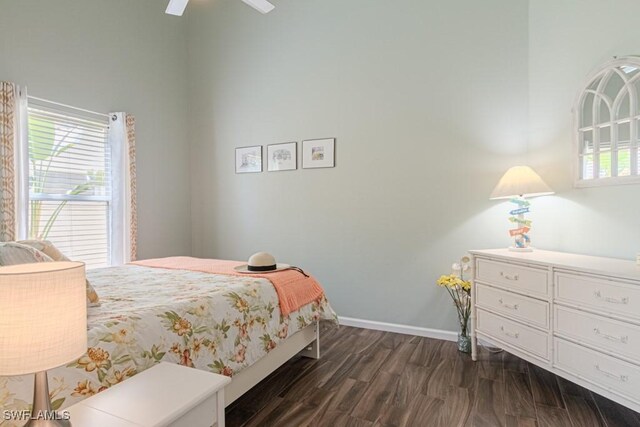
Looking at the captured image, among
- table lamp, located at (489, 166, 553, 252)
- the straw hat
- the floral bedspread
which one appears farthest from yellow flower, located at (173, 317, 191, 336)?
table lamp, located at (489, 166, 553, 252)

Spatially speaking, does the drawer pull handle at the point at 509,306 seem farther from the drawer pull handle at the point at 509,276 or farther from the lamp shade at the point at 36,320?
the lamp shade at the point at 36,320

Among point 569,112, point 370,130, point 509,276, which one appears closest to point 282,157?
point 370,130

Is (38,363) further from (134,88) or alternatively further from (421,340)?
(134,88)

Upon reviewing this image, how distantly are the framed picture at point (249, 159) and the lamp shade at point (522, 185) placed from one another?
8.02 ft

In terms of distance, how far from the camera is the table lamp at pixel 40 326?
786mm

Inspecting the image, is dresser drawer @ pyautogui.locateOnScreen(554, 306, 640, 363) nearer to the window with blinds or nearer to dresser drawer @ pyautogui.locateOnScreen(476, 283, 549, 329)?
dresser drawer @ pyautogui.locateOnScreen(476, 283, 549, 329)

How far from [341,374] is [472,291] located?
117cm

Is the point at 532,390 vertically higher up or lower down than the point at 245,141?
lower down

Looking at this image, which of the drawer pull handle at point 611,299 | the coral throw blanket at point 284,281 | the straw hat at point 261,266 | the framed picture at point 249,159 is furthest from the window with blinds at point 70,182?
the drawer pull handle at point 611,299

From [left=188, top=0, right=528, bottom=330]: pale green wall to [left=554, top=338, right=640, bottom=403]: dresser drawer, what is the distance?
3.50 ft

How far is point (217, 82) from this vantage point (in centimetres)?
414

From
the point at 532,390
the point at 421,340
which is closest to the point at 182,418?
the point at 532,390

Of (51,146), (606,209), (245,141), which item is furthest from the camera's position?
(245,141)
